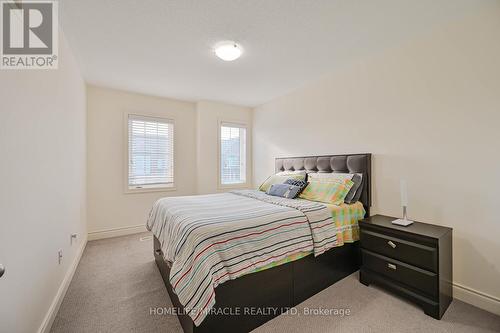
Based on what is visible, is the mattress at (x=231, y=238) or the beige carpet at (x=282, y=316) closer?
the mattress at (x=231, y=238)

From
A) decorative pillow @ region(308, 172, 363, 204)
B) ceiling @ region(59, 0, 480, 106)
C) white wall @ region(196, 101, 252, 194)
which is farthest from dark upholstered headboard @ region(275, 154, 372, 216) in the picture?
white wall @ region(196, 101, 252, 194)

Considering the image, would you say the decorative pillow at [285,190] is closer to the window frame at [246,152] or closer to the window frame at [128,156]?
the window frame at [246,152]

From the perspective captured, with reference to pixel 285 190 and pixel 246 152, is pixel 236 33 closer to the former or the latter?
pixel 285 190

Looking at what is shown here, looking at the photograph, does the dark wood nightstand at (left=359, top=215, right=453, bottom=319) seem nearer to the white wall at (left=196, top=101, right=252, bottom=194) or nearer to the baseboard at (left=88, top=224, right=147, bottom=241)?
the white wall at (left=196, top=101, right=252, bottom=194)

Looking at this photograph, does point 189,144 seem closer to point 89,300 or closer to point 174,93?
point 174,93

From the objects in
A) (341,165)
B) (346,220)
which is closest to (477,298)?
(346,220)

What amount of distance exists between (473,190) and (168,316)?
111 inches

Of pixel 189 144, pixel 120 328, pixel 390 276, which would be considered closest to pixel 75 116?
pixel 189 144

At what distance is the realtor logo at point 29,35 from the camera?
1243 millimetres

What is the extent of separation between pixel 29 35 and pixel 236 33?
168cm

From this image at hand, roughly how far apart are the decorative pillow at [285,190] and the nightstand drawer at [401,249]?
84 cm

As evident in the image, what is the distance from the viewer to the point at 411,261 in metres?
1.80

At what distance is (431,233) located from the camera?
177cm

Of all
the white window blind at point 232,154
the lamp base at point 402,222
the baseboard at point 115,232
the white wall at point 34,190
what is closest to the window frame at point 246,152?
the white window blind at point 232,154
